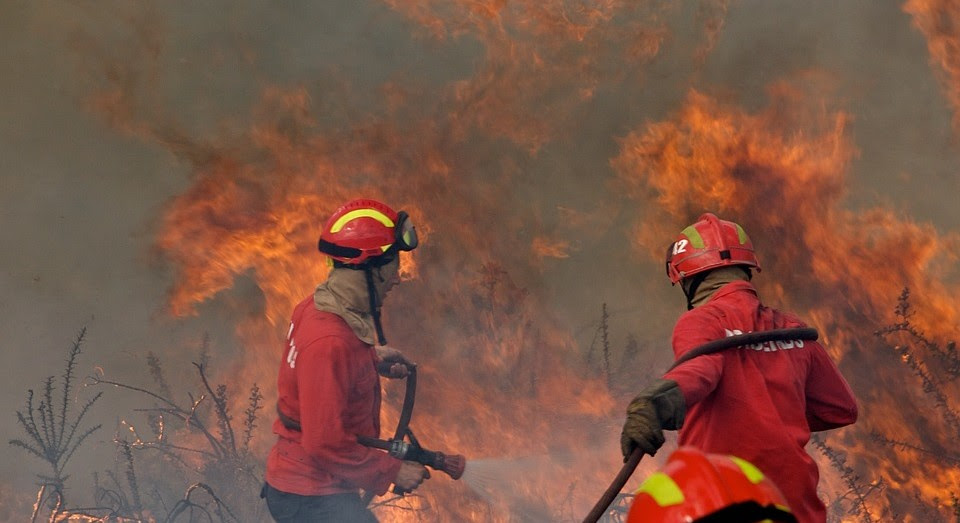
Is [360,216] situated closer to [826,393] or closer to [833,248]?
[826,393]

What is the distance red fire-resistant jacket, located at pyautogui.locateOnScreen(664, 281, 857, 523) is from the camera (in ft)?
8.63

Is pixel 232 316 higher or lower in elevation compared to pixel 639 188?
lower

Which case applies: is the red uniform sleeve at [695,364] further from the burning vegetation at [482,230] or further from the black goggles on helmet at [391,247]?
the burning vegetation at [482,230]

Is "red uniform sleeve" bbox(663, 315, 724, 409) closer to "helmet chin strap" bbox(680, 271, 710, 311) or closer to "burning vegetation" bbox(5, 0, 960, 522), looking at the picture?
"helmet chin strap" bbox(680, 271, 710, 311)

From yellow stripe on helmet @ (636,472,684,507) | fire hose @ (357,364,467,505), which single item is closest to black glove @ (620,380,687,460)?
yellow stripe on helmet @ (636,472,684,507)

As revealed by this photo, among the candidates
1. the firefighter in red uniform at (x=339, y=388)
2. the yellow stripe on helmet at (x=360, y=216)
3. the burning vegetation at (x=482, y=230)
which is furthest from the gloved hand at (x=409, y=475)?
the burning vegetation at (x=482, y=230)

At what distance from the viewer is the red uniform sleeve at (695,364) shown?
249 centimetres

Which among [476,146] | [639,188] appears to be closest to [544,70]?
[476,146]

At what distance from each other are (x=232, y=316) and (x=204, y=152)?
67.1 inches

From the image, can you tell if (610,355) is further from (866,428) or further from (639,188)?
(866,428)

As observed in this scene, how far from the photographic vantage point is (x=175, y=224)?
7664mm

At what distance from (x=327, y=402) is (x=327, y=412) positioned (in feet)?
0.17

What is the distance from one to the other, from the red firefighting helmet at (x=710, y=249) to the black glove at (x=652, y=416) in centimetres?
89

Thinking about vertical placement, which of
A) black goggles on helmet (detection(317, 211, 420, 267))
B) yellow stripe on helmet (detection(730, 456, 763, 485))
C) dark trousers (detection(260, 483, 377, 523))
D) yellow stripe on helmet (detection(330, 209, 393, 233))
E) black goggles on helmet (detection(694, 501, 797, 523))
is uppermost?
yellow stripe on helmet (detection(330, 209, 393, 233))
